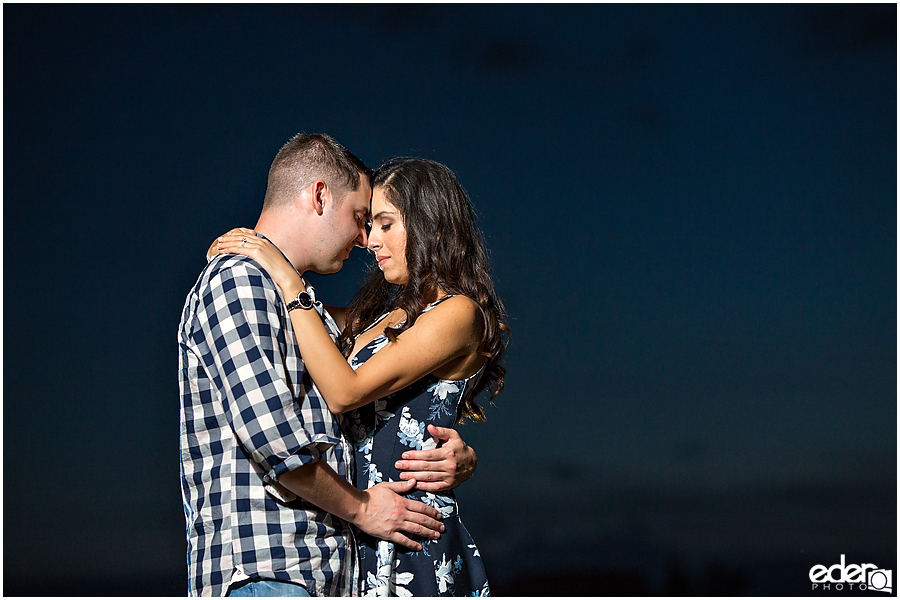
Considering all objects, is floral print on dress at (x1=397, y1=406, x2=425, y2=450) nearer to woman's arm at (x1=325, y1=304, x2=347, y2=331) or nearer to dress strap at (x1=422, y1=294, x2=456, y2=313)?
dress strap at (x1=422, y1=294, x2=456, y2=313)

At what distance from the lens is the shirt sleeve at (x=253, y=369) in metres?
1.79

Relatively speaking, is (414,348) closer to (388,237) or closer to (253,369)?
(388,237)

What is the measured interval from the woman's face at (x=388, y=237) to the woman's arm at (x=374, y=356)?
0.73ft

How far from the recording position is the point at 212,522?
1.89 metres

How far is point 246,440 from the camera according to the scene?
5.90 ft

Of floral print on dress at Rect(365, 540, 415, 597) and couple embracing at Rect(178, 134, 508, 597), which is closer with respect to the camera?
couple embracing at Rect(178, 134, 508, 597)

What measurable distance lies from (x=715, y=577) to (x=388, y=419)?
5323 mm

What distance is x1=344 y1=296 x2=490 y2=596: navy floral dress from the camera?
2.22 metres

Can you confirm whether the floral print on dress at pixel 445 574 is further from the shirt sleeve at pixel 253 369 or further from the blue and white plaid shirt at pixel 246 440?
the shirt sleeve at pixel 253 369

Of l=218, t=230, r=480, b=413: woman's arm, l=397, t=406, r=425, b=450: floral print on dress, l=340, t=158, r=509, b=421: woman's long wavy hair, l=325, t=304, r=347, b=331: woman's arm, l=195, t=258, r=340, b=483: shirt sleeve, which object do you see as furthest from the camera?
l=325, t=304, r=347, b=331: woman's arm

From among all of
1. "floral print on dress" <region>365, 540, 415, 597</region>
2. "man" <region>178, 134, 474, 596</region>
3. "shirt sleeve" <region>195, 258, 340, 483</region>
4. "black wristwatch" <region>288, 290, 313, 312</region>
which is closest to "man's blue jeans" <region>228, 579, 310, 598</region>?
"man" <region>178, 134, 474, 596</region>

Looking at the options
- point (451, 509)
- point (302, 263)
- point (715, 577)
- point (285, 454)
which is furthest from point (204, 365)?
point (715, 577)

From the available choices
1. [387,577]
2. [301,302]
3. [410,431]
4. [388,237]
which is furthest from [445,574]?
[388,237]

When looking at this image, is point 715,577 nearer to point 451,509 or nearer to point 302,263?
point 451,509
